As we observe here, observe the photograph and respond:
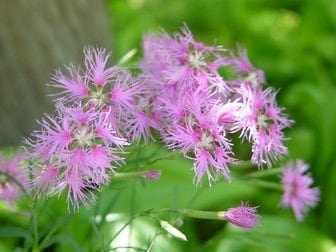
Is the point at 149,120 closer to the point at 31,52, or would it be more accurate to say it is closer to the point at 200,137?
the point at 200,137

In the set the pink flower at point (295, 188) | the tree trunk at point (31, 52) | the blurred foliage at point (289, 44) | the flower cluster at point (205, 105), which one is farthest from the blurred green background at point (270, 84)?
the flower cluster at point (205, 105)

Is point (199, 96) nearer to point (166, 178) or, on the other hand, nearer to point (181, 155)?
point (181, 155)

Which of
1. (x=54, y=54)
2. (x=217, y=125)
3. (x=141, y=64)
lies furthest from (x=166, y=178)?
(x=217, y=125)

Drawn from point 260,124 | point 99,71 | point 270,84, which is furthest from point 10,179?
point 270,84

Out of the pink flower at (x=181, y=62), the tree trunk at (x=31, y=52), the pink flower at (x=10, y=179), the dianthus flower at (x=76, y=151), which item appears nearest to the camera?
the dianthus flower at (x=76, y=151)

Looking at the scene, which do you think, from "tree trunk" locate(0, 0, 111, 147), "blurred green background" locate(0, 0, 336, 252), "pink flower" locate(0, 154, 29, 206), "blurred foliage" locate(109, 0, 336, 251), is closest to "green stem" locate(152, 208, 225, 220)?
"pink flower" locate(0, 154, 29, 206)

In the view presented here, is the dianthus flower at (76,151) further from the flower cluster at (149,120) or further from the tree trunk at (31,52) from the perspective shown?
the tree trunk at (31,52)
